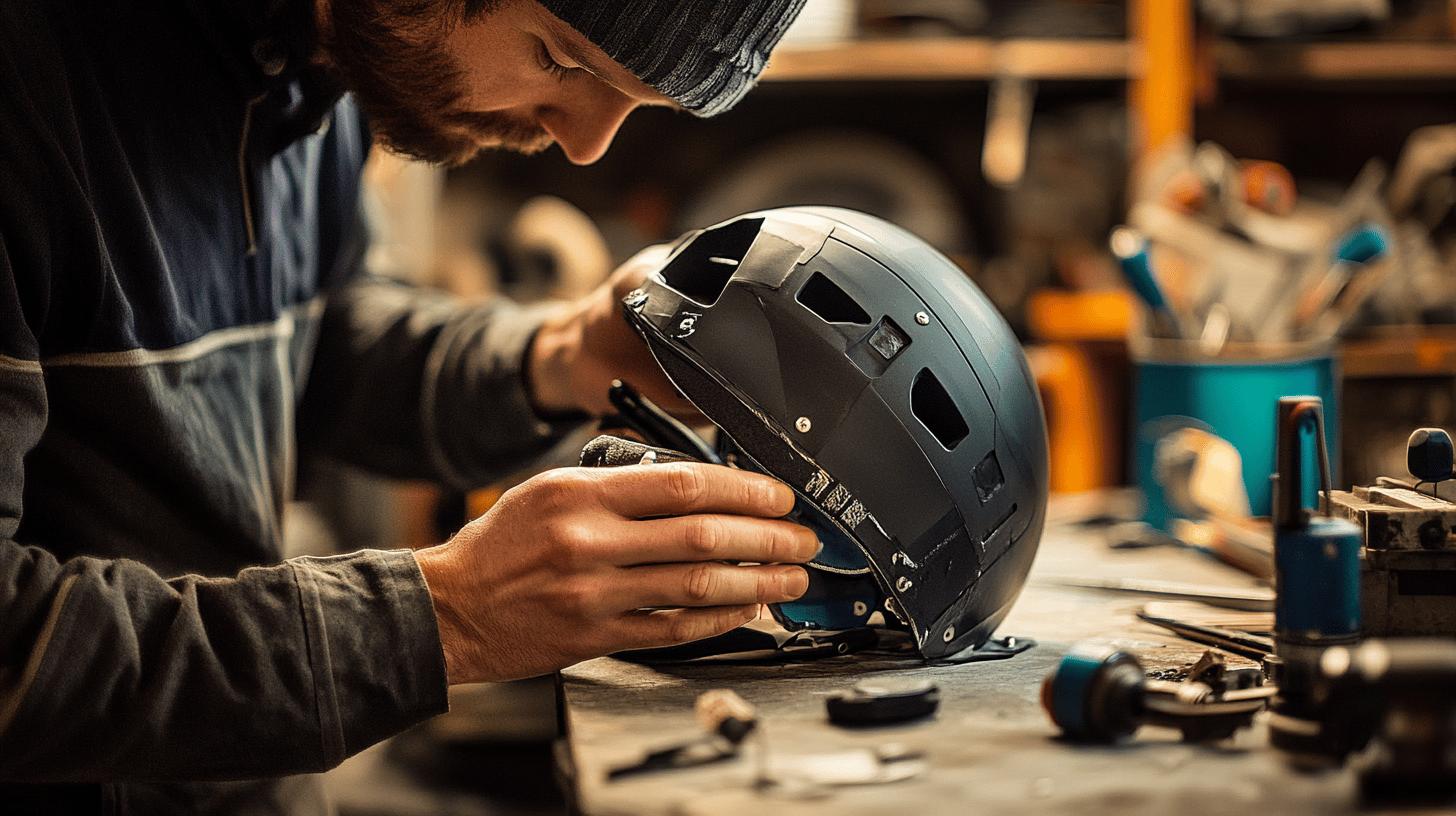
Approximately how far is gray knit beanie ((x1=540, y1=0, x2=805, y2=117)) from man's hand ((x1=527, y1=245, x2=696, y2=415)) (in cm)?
21

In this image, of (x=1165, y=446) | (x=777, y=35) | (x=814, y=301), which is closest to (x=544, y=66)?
(x=777, y=35)

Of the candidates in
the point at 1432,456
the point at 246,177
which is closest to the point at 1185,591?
the point at 1432,456

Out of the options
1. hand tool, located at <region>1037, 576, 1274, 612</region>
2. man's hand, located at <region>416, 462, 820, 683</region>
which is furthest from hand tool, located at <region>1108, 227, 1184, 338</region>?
man's hand, located at <region>416, 462, 820, 683</region>

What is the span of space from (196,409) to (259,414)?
0.44 ft

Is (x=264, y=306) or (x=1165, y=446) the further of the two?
(x=1165, y=446)

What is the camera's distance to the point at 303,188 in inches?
49.6

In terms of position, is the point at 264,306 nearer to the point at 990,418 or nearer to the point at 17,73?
the point at 17,73

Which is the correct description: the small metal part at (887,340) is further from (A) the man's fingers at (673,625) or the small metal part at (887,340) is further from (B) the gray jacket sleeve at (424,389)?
(B) the gray jacket sleeve at (424,389)

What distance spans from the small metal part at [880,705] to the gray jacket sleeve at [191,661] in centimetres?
23

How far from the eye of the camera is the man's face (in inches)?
37.1

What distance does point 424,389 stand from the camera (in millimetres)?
1353

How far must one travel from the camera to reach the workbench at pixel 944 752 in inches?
24.4

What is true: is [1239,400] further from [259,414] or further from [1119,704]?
[259,414]

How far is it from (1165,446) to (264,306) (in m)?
0.88
